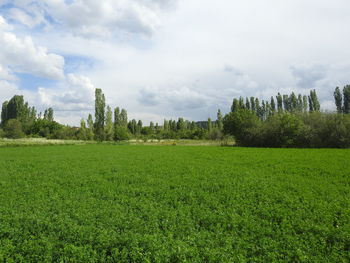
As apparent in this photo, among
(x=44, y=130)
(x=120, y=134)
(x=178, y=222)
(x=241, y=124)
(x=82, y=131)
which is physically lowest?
(x=178, y=222)

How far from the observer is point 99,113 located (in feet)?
298

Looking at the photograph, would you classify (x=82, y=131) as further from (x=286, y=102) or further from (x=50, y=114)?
(x=286, y=102)

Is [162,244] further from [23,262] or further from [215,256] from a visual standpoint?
[23,262]

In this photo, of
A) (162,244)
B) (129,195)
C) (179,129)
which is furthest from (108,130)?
(162,244)

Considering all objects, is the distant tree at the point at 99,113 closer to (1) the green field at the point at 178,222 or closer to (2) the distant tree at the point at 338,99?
(1) the green field at the point at 178,222

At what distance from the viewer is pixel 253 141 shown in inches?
2608

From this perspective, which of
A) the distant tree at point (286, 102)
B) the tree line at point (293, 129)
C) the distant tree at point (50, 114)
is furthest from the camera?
the distant tree at point (50, 114)

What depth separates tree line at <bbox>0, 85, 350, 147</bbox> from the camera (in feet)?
179

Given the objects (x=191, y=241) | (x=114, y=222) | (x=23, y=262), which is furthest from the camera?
(x=114, y=222)

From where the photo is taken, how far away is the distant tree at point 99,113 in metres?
90.7

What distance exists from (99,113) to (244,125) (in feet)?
194

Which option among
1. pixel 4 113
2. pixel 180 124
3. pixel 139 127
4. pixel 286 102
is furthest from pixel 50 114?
pixel 286 102

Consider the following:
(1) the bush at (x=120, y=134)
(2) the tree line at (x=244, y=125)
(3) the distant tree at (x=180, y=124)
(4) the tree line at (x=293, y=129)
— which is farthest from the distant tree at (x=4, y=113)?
(4) the tree line at (x=293, y=129)

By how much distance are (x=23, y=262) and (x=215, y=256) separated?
579cm
